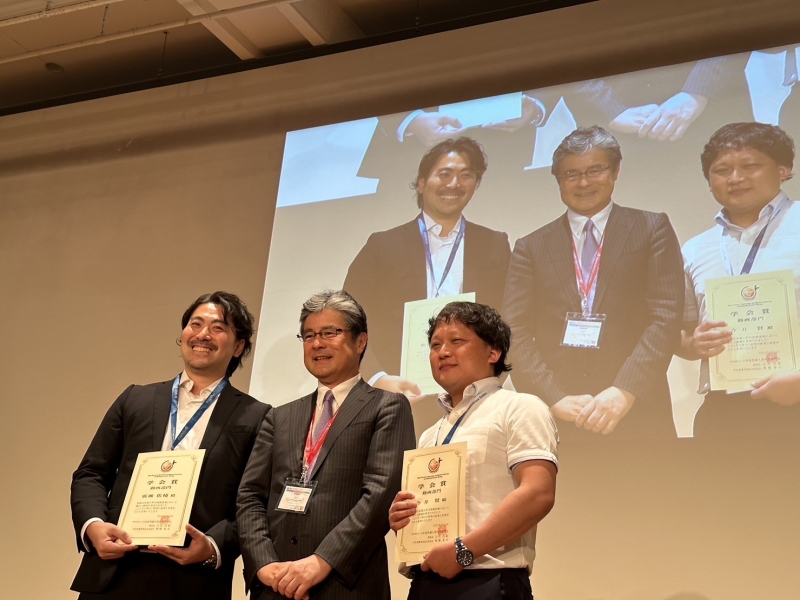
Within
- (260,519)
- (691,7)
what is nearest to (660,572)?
(260,519)

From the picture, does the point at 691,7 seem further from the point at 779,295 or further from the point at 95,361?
the point at 95,361

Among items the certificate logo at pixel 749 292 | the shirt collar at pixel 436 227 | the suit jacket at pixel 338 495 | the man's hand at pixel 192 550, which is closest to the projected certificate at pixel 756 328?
the certificate logo at pixel 749 292

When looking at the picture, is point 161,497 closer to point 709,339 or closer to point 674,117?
point 709,339

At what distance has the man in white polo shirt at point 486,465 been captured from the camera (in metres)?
1.81

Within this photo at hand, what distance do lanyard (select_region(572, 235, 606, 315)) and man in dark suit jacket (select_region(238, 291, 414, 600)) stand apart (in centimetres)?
130

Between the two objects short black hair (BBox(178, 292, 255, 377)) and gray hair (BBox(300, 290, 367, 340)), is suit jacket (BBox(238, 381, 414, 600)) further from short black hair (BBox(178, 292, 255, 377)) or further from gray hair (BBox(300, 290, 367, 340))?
short black hair (BBox(178, 292, 255, 377))

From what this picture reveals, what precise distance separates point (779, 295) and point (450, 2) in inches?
102

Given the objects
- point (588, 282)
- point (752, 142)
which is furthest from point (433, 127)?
point (752, 142)

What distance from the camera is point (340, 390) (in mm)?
2301

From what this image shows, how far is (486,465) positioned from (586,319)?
5.06ft

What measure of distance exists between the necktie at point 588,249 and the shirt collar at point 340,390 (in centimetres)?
143

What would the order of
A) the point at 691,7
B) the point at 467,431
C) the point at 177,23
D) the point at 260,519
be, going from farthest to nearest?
the point at 177,23, the point at 691,7, the point at 260,519, the point at 467,431

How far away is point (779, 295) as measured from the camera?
302 cm

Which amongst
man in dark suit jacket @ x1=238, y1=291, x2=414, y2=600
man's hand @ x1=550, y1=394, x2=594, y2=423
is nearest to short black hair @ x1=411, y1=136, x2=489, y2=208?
man's hand @ x1=550, y1=394, x2=594, y2=423
